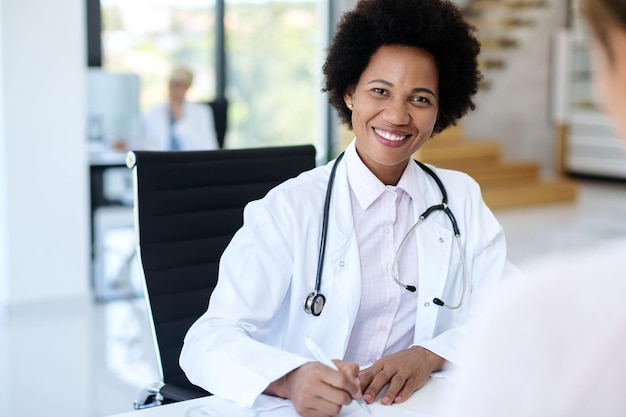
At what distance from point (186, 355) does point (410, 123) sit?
63cm

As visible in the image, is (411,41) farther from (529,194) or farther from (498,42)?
(498,42)

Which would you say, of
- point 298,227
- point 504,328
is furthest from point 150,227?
point 504,328

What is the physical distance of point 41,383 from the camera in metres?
3.48

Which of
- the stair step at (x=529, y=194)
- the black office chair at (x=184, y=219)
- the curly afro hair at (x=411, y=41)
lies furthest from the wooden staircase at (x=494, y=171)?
the curly afro hair at (x=411, y=41)

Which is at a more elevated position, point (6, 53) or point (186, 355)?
point (6, 53)

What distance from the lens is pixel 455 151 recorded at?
8094mm

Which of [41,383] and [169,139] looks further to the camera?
[169,139]

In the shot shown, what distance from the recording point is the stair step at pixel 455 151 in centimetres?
791

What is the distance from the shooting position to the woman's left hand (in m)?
1.38

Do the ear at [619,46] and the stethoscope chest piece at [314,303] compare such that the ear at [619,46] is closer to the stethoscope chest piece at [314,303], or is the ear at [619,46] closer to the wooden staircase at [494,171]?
the stethoscope chest piece at [314,303]

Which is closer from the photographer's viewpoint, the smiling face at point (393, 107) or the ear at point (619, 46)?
the ear at point (619, 46)

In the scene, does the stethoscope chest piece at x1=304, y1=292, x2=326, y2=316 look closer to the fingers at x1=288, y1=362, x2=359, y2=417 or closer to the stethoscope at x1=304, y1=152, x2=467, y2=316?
the stethoscope at x1=304, y1=152, x2=467, y2=316

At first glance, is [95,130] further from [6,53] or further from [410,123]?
[410,123]

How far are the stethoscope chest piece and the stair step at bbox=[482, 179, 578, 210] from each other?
20.5 ft
